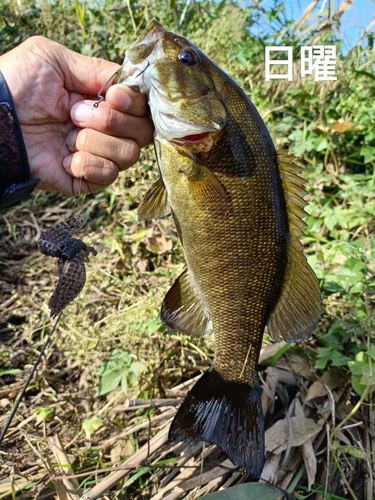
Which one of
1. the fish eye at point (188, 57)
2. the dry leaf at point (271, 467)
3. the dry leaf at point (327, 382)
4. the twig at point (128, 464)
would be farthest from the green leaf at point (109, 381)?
the fish eye at point (188, 57)

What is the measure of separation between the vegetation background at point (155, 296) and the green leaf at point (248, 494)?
261 mm

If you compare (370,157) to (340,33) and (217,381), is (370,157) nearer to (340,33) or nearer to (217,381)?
(340,33)

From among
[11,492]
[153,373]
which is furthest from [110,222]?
[11,492]

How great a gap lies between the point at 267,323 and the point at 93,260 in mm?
1628

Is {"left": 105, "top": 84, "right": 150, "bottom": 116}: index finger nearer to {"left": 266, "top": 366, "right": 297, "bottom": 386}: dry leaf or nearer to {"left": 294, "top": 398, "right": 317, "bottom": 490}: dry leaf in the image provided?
{"left": 266, "top": 366, "right": 297, "bottom": 386}: dry leaf

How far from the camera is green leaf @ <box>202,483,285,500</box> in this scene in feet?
4.74

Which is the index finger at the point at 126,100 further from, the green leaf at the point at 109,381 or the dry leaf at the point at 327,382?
the dry leaf at the point at 327,382

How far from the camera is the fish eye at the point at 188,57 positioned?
134 cm

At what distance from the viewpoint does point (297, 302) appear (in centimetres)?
148

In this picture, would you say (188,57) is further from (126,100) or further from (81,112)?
(81,112)

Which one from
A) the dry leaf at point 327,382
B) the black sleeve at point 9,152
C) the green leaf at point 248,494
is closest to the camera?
the green leaf at point 248,494

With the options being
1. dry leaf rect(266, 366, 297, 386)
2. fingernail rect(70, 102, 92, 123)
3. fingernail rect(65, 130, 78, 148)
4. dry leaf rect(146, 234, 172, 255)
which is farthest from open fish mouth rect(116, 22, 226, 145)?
dry leaf rect(146, 234, 172, 255)

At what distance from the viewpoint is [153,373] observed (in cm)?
216

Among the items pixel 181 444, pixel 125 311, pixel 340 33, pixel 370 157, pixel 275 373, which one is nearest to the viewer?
pixel 181 444
